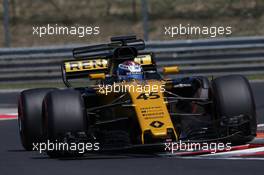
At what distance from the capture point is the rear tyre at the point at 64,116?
10.5 m

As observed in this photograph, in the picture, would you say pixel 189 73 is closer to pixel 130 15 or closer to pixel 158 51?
pixel 158 51

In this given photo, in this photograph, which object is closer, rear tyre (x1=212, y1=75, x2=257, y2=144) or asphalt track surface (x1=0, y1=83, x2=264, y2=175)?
asphalt track surface (x1=0, y1=83, x2=264, y2=175)

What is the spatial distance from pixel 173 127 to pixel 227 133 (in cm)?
58

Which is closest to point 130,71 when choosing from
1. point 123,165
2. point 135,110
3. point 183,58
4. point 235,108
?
point 135,110

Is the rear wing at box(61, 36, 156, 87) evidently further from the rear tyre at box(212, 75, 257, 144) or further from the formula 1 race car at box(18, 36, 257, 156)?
the rear tyre at box(212, 75, 257, 144)

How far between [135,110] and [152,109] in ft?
0.68

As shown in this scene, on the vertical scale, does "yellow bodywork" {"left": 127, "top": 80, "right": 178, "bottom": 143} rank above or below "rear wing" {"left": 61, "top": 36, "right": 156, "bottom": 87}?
below

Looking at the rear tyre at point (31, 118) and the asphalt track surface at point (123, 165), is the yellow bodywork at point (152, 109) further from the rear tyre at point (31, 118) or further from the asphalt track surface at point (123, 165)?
the rear tyre at point (31, 118)

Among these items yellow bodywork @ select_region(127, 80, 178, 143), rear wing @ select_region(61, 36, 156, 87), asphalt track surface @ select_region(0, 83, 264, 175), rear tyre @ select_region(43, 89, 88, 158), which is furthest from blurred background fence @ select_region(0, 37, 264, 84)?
rear tyre @ select_region(43, 89, 88, 158)

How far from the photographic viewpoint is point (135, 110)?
1083cm

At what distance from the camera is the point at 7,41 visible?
67.9 ft

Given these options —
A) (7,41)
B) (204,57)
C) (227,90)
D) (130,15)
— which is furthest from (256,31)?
(227,90)

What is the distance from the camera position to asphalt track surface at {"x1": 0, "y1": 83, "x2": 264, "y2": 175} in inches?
363

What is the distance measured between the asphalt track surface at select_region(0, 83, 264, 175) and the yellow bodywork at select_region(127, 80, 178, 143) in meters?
0.30
